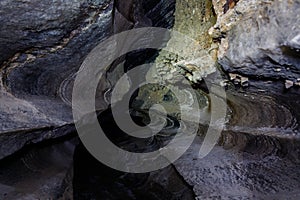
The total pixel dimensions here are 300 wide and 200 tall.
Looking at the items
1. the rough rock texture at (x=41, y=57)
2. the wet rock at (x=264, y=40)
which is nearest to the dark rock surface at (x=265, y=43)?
the wet rock at (x=264, y=40)

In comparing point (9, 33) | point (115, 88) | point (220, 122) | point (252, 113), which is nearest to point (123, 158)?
point (115, 88)

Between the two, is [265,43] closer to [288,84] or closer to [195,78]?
[288,84]

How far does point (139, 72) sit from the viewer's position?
10.9ft

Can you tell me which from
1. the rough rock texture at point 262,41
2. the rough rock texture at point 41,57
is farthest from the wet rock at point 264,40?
the rough rock texture at point 41,57

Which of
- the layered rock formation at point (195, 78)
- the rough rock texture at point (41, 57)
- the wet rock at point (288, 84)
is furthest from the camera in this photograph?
the wet rock at point (288, 84)

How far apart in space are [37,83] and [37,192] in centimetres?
75

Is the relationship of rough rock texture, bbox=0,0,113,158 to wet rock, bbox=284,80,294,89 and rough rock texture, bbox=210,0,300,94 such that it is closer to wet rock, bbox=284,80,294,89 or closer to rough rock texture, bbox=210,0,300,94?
rough rock texture, bbox=210,0,300,94

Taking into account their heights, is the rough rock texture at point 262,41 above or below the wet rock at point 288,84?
above

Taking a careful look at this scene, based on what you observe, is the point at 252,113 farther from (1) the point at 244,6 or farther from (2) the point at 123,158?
(2) the point at 123,158

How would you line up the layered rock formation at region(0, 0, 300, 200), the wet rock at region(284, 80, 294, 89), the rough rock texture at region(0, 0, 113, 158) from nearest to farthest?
the rough rock texture at region(0, 0, 113, 158)
the layered rock formation at region(0, 0, 300, 200)
the wet rock at region(284, 80, 294, 89)

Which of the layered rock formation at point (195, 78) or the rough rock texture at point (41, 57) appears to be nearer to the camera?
the rough rock texture at point (41, 57)

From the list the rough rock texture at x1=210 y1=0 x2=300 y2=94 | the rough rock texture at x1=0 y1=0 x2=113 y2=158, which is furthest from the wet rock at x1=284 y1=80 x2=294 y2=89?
the rough rock texture at x1=0 y1=0 x2=113 y2=158

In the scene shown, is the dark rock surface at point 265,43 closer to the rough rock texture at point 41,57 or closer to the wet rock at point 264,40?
the wet rock at point 264,40

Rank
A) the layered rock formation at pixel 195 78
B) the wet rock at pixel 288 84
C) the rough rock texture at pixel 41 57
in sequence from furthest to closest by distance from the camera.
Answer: the wet rock at pixel 288 84 → the layered rock formation at pixel 195 78 → the rough rock texture at pixel 41 57
